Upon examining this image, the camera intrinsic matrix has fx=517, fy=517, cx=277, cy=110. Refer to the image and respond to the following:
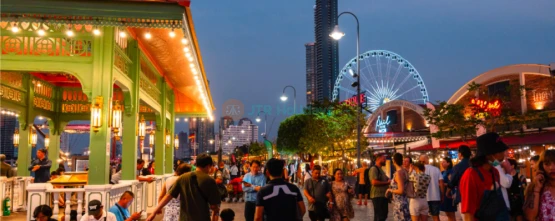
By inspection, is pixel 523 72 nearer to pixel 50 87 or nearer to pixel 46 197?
pixel 50 87

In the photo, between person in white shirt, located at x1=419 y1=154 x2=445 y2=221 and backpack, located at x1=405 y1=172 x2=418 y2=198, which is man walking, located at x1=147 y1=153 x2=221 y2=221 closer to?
backpack, located at x1=405 y1=172 x2=418 y2=198

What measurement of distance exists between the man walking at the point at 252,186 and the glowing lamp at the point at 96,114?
122 inches

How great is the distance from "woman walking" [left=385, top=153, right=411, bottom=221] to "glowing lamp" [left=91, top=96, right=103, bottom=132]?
5.75m

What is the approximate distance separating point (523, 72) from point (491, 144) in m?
28.8

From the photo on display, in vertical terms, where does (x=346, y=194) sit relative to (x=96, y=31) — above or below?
below

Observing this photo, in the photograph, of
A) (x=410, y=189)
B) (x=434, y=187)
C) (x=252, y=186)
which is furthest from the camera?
(x=434, y=187)

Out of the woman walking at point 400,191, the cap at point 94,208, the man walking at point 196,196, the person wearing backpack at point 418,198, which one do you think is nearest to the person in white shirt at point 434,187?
the person wearing backpack at point 418,198

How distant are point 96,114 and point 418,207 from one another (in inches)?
254

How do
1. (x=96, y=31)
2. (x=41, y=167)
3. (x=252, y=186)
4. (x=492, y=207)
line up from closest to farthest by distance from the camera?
(x=492, y=207) < (x=96, y=31) < (x=252, y=186) < (x=41, y=167)

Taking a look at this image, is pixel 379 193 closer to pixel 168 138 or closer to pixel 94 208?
pixel 94 208

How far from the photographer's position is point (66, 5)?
28.4 feet

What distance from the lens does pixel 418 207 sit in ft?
32.5

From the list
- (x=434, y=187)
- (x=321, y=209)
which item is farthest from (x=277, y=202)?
(x=434, y=187)

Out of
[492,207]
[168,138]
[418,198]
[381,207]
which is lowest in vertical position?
[381,207]
